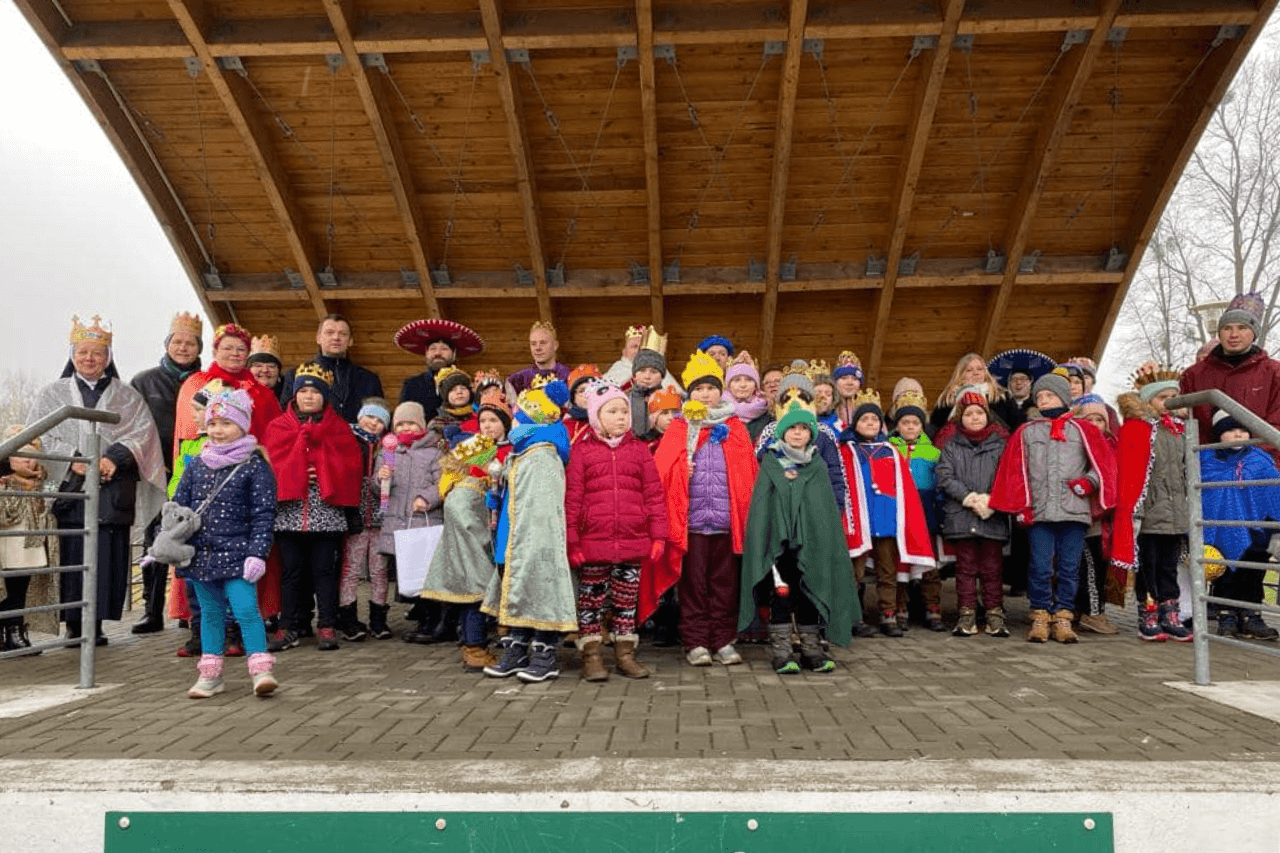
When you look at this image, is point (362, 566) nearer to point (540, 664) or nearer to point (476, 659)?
point (476, 659)

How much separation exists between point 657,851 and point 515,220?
35.4 feet

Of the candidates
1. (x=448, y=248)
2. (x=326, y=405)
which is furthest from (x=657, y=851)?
(x=448, y=248)

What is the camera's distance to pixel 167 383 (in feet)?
22.9

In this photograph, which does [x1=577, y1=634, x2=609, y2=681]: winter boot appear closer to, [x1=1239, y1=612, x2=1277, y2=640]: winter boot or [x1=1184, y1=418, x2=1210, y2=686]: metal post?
[x1=1184, y1=418, x2=1210, y2=686]: metal post

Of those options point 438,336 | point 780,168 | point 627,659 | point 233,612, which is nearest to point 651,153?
point 780,168

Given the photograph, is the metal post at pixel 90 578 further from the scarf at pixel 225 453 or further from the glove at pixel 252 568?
the glove at pixel 252 568

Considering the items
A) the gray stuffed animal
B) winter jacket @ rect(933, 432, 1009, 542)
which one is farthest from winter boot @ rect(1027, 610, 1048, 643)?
the gray stuffed animal

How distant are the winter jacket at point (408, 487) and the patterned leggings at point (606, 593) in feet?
5.53

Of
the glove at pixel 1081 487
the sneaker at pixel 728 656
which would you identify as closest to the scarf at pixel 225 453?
the sneaker at pixel 728 656

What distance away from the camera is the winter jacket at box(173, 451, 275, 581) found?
4645 millimetres

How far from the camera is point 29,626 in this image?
20.8 feet

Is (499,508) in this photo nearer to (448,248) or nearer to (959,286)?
(448,248)

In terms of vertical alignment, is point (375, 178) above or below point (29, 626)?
above

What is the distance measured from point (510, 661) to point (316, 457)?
7.12ft
